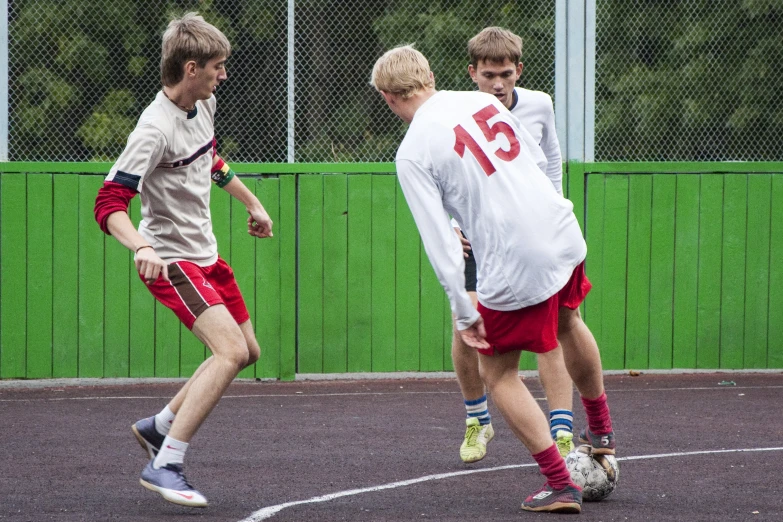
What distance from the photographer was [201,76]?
4891 millimetres

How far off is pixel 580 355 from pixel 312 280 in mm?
5069

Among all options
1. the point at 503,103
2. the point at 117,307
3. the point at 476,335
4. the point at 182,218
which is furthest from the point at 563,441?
the point at 117,307

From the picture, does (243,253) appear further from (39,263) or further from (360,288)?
(39,263)

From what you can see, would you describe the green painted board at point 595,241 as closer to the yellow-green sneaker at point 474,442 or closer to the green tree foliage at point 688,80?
the green tree foliage at point 688,80

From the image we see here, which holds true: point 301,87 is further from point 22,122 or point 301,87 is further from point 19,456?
point 19,456

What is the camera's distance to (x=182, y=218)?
5012 millimetres

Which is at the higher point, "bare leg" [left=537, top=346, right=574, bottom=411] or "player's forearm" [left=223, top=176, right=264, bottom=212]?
"player's forearm" [left=223, top=176, right=264, bottom=212]

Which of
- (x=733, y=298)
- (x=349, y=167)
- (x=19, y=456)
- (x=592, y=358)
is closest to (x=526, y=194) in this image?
(x=592, y=358)

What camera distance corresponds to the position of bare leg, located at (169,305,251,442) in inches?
188

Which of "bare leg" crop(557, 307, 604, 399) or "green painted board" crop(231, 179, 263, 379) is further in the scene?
"green painted board" crop(231, 179, 263, 379)

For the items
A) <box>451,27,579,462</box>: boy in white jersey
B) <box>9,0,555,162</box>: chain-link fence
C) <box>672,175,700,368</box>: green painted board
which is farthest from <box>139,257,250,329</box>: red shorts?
<box>672,175,700,368</box>: green painted board

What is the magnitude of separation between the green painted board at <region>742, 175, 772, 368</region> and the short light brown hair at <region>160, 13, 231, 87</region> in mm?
6415

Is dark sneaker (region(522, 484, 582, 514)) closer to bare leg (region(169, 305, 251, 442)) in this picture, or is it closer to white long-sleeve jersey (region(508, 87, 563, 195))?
bare leg (region(169, 305, 251, 442))

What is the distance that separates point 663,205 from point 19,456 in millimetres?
5998
